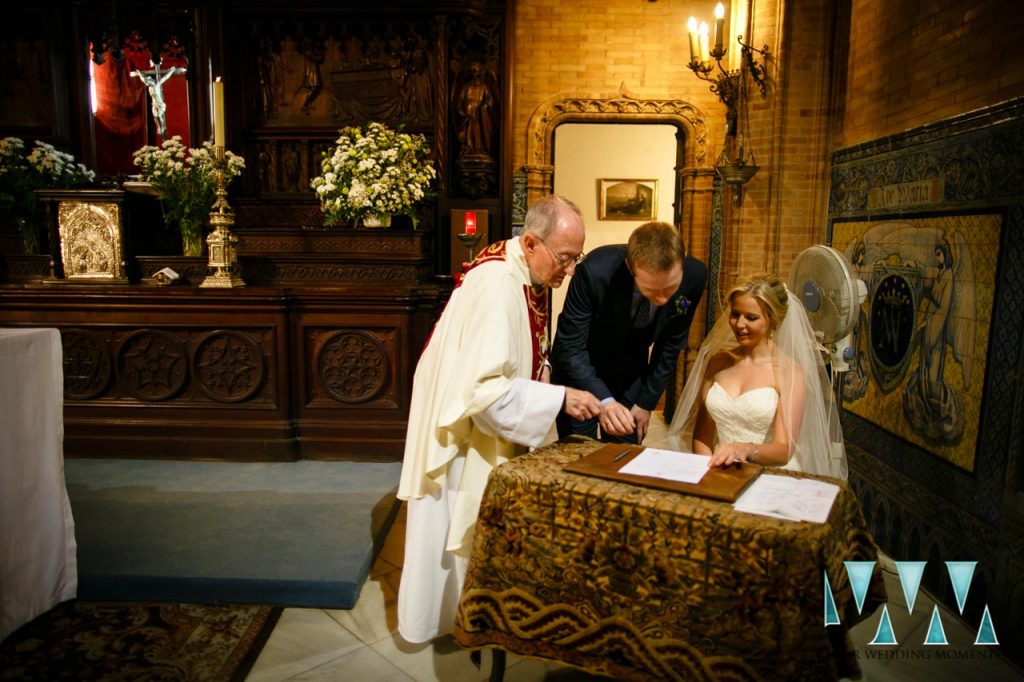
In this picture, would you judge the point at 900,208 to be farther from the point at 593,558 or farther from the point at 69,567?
the point at 69,567

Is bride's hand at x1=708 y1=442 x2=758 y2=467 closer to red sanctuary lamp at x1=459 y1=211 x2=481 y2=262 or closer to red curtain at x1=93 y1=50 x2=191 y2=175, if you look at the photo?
red sanctuary lamp at x1=459 y1=211 x2=481 y2=262

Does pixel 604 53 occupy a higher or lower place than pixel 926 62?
higher

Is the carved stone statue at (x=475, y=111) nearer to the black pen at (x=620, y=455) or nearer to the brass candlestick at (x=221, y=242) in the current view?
the brass candlestick at (x=221, y=242)

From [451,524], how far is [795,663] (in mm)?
1247

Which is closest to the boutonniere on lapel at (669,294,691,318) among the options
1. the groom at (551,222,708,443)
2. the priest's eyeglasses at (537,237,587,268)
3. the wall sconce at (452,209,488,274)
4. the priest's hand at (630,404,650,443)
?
the groom at (551,222,708,443)

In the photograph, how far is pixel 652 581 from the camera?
1.90 metres

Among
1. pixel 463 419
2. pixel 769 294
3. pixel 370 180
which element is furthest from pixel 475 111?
pixel 463 419

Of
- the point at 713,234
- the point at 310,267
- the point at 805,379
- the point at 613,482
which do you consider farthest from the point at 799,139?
the point at 613,482

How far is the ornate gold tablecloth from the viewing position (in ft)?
5.71

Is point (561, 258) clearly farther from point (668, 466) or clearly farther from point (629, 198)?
point (629, 198)

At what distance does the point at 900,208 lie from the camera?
407 cm

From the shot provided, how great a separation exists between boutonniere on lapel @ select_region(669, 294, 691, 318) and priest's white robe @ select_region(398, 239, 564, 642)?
744 millimetres

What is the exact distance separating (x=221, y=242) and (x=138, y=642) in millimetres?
2961

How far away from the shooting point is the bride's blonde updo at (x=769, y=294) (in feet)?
9.73
